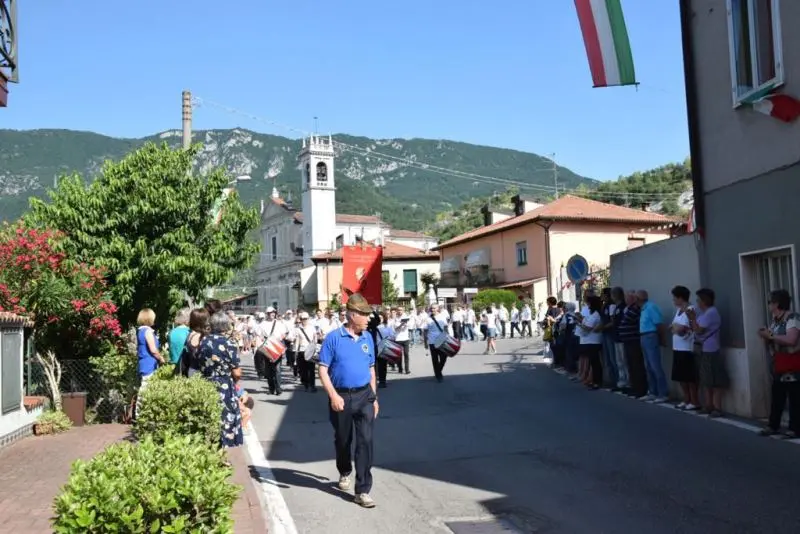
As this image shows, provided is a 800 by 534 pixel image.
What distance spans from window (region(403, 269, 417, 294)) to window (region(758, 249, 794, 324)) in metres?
61.8

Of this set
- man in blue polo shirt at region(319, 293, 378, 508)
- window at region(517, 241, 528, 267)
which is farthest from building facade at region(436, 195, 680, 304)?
man in blue polo shirt at region(319, 293, 378, 508)

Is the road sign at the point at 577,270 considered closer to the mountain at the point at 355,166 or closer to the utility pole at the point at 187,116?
the utility pole at the point at 187,116

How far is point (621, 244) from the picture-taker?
4834 centimetres

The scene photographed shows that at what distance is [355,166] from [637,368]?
165106 mm

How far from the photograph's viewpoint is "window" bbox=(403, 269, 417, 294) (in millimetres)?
72125

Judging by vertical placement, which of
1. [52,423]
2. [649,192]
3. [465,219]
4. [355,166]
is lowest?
[52,423]

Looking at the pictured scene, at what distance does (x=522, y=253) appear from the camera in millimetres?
49875

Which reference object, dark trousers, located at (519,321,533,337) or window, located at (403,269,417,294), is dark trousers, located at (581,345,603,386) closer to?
dark trousers, located at (519,321,533,337)

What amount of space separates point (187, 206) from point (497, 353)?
46.3ft

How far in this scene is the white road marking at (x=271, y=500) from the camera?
6208mm

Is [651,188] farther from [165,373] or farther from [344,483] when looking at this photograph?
[344,483]

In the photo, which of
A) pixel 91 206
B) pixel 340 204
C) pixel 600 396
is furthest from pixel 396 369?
pixel 340 204

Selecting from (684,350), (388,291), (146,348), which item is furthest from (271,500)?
(388,291)

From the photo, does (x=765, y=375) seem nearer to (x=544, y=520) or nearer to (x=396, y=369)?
(x=544, y=520)
